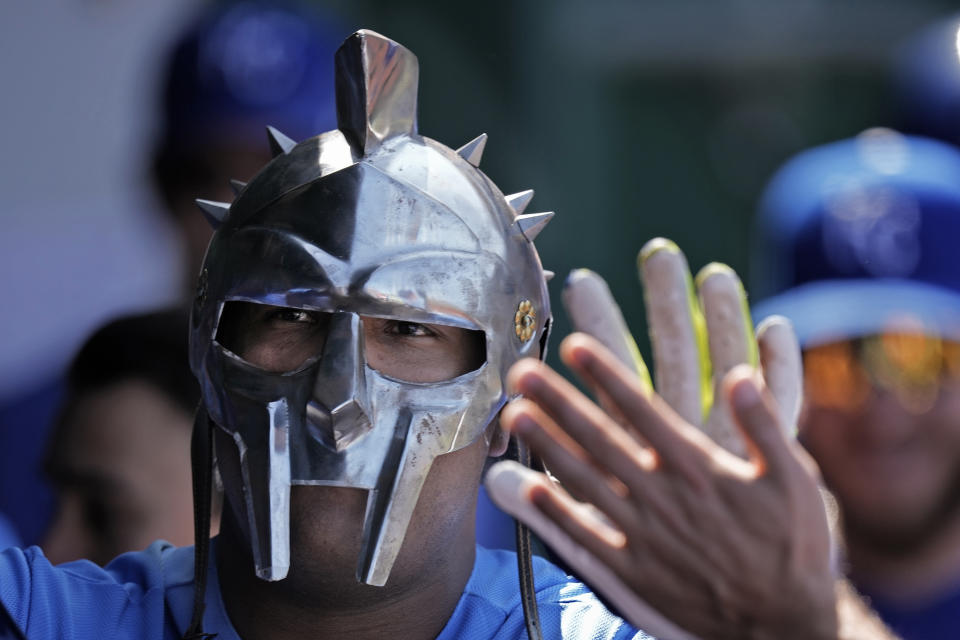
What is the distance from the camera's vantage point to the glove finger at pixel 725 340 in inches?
86.2

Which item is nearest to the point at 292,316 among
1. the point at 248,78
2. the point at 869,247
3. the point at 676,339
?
the point at 676,339

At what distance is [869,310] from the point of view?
3287 mm

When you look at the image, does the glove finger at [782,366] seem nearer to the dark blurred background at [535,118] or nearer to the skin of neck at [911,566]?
the skin of neck at [911,566]

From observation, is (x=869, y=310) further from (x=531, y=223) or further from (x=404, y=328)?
(x=404, y=328)

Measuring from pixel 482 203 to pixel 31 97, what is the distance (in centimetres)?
258

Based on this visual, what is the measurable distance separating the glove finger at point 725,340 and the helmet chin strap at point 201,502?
3.01 ft

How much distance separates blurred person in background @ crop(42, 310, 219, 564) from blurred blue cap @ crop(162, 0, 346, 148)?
560 mm

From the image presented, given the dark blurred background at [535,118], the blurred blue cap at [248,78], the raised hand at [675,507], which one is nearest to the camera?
the raised hand at [675,507]

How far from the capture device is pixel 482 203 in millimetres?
2484

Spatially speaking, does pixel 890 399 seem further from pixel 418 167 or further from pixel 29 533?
pixel 29 533

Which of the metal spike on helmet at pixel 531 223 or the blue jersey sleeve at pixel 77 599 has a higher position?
the metal spike on helmet at pixel 531 223

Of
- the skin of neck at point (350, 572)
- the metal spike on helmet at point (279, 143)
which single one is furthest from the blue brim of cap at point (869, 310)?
the metal spike on helmet at point (279, 143)

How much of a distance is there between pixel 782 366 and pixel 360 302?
70 cm

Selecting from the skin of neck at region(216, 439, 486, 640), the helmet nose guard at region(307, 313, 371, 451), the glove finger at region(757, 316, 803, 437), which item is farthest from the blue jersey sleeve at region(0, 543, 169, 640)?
the glove finger at region(757, 316, 803, 437)
